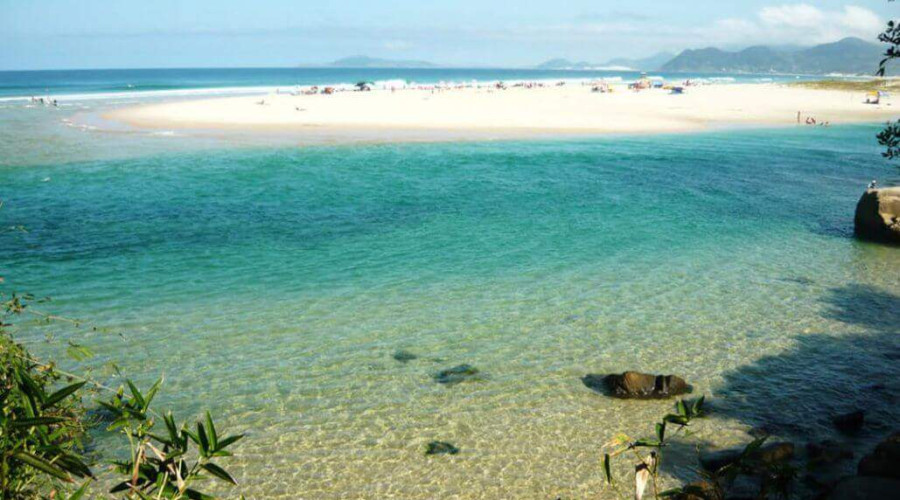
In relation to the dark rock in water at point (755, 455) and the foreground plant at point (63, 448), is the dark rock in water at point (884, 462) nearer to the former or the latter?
the dark rock in water at point (755, 455)

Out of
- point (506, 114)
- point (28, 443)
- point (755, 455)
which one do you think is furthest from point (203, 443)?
point (506, 114)

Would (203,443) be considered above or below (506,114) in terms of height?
below

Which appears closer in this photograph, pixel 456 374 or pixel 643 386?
pixel 643 386

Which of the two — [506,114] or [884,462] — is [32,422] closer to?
[884,462]

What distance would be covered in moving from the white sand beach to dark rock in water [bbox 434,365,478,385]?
31.4 meters

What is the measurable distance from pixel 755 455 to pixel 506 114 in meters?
45.3

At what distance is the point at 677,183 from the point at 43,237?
22.8m

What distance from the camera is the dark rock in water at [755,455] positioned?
7234mm

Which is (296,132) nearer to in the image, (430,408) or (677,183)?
(677,183)

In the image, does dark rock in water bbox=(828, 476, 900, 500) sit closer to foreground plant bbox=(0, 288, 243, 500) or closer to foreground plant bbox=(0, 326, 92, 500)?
foreground plant bbox=(0, 288, 243, 500)

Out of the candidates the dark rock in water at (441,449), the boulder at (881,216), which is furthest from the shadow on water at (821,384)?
the boulder at (881,216)

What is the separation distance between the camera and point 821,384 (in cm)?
932

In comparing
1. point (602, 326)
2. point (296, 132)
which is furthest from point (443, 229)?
point (296, 132)

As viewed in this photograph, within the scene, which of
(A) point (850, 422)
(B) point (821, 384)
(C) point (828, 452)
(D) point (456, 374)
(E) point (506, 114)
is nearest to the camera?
(C) point (828, 452)
